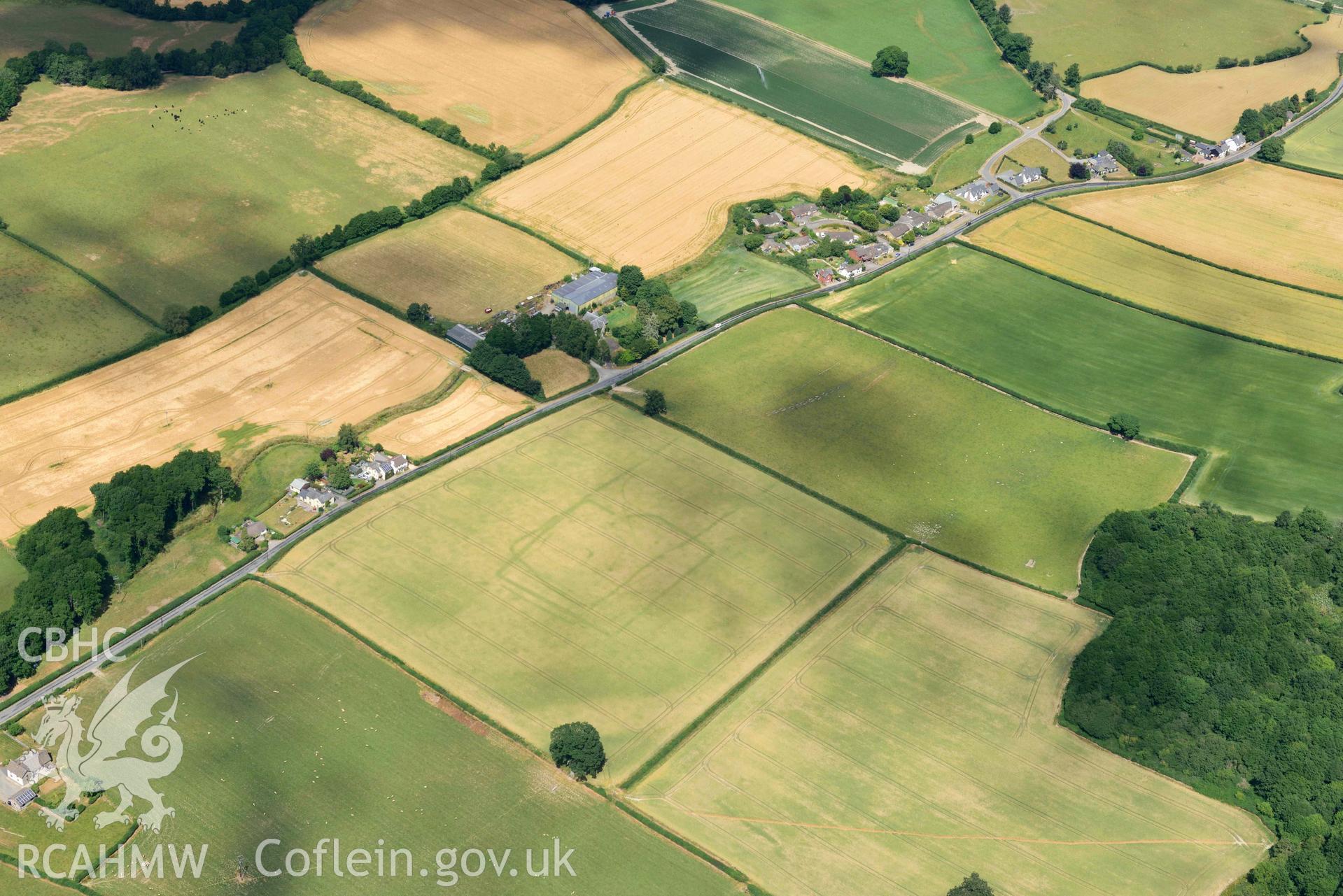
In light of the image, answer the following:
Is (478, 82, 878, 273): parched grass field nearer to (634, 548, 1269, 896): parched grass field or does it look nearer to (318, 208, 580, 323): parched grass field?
(318, 208, 580, 323): parched grass field

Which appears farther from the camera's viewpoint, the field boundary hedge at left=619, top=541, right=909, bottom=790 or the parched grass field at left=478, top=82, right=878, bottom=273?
the parched grass field at left=478, top=82, right=878, bottom=273

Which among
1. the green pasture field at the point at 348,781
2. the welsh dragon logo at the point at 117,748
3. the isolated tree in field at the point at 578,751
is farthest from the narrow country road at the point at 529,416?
the isolated tree in field at the point at 578,751

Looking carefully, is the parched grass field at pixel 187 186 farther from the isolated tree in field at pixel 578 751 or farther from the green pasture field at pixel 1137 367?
the isolated tree in field at pixel 578 751

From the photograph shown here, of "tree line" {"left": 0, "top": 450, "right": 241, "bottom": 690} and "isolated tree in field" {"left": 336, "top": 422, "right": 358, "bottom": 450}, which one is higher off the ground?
"isolated tree in field" {"left": 336, "top": 422, "right": 358, "bottom": 450}

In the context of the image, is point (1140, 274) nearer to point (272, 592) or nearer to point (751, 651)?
point (751, 651)

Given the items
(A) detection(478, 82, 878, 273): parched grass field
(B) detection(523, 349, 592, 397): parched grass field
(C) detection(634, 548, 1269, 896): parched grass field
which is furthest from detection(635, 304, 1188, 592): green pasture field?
(A) detection(478, 82, 878, 273): parched grass field

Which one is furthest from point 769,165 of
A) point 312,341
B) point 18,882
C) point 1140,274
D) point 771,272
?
point 18,882

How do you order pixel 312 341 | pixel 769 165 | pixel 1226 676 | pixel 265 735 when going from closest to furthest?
pixel 265 735, pixel 1226 676, pixel 312 341, pixel 769 165
